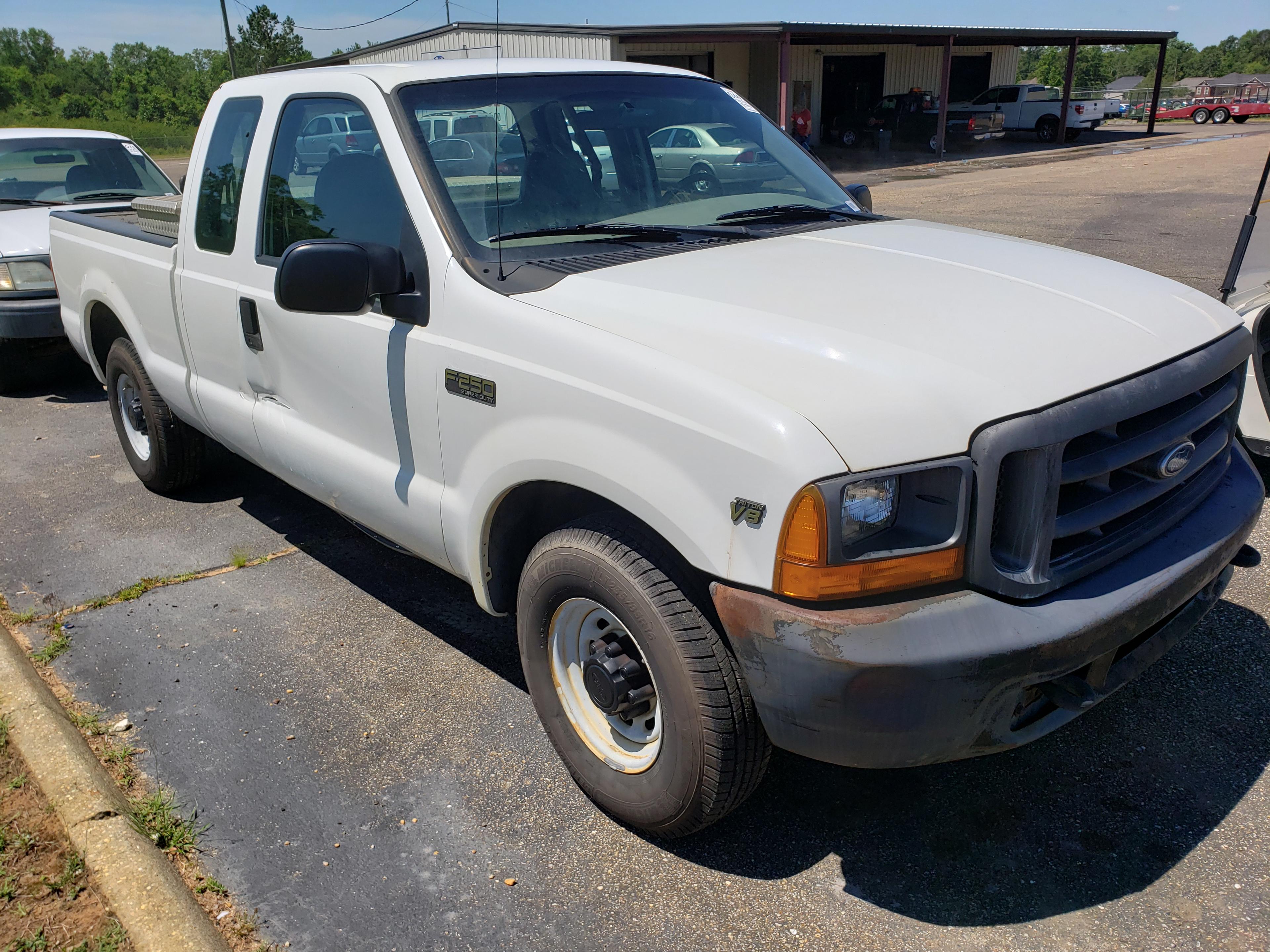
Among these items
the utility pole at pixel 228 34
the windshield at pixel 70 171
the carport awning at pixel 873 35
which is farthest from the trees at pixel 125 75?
the windshield at pixel 70 171

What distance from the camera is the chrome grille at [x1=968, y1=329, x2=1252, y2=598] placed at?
216 centimetres

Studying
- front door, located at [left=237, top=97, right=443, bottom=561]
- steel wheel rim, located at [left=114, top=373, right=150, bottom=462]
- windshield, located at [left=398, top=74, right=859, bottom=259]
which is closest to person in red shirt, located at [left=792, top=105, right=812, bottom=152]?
steel wheel rim, located at [left=114, top=373, right=150, bottom=462]

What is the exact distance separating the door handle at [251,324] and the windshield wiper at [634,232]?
127 cm

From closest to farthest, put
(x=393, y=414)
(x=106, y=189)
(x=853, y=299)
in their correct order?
(x=853, y=299)
(x=393, y=414)
(x=106, y=189)

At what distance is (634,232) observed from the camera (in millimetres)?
3102

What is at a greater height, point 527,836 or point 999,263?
point 999,263

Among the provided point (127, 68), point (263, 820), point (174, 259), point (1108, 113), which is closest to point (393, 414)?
point (263, 820)

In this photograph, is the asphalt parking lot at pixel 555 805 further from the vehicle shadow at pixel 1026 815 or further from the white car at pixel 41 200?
the white car at pixel 41 200

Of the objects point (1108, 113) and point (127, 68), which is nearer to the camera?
point (1108, 113)

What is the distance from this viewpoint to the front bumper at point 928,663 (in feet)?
6.86

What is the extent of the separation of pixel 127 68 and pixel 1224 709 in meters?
109

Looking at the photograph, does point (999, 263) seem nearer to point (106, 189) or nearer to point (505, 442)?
point (505, 442)

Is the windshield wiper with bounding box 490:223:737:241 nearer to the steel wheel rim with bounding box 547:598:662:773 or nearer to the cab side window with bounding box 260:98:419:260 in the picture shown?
the cab side window with bounding box 260:98:419:260

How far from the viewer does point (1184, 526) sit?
8.57ft
